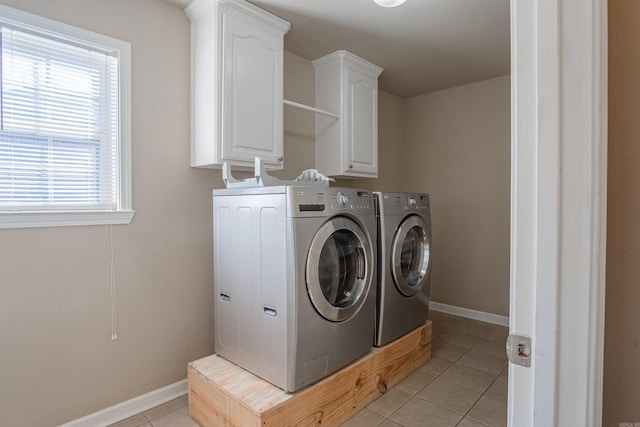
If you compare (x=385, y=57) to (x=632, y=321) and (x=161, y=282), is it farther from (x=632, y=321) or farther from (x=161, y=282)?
(x=632, y=321)

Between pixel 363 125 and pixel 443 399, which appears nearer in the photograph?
pixel 443 399

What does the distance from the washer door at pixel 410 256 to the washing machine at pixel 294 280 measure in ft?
0.87

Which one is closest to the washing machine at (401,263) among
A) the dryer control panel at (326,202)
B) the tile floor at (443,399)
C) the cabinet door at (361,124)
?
the dryer control panel at (326,202)

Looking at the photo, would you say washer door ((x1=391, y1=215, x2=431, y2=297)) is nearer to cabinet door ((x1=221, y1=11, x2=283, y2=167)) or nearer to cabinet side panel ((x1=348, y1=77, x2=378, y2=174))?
cabinet side panel ((x1=348, y1=77, x2=378, y2=174))

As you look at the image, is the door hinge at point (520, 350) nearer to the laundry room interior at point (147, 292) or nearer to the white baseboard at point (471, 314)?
the laundry room interior at point (147, 292)

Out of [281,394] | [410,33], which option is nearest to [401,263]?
[281,394]

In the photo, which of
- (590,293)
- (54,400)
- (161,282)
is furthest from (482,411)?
(54,400)

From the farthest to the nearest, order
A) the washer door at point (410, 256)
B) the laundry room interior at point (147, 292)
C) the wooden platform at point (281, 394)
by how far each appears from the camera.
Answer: the washer door at point (410, 256) → the laundry room interior at point (147, 292) → the wooden platform at point (281, 394)

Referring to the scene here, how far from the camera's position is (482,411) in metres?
2.02

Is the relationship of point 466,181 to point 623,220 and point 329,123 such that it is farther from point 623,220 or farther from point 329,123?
point 623,220

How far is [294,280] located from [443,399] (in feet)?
4.46

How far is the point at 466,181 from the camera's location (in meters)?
3.72

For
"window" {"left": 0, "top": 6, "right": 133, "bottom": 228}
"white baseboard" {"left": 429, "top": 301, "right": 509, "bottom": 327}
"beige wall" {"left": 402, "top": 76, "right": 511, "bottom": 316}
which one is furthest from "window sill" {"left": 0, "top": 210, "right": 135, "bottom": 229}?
"white baseboard" {"left": 429, "top": 301, "right": 509, "bottom": 327}

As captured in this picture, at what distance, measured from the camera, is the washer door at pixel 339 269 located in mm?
1719
